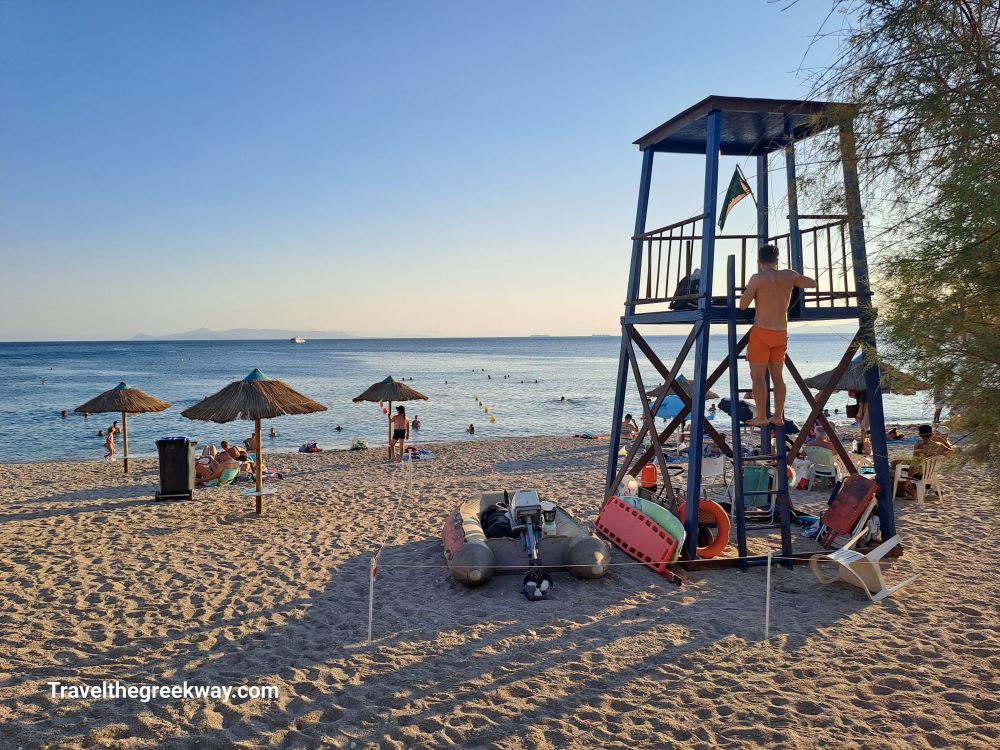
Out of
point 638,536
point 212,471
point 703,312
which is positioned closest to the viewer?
point 703,312

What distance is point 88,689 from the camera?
5.18m

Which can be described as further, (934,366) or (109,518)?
(109,518)

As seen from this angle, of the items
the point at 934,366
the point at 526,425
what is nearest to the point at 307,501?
the point at 934,366

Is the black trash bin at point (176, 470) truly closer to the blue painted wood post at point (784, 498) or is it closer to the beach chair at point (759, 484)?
the beach chair at point (759, 484)

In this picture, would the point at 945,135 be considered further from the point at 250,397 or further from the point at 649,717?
the point at 250,397

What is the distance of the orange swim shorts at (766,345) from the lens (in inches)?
305

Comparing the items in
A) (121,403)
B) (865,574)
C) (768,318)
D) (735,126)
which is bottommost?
(865,574)

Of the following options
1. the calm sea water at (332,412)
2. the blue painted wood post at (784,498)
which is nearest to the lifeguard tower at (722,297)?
the blue painted wood post at (784,498)

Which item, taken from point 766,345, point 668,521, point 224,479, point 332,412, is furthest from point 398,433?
point 332,412

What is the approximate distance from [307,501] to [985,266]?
11.5 m

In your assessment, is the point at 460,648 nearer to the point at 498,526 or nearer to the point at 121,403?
the point at 498,526

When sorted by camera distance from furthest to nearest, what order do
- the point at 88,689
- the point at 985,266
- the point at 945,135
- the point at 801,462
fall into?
the point at 801,462
the point at 88,689
the point at 945,135
the point at 985,266

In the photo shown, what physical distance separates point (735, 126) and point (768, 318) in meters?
2.78

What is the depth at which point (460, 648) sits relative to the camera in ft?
19.7
